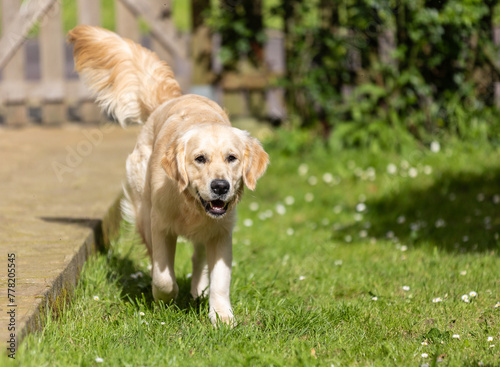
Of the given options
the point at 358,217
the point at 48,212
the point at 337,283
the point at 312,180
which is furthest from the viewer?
the point at 312,180

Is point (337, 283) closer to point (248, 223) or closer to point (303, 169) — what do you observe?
point (248, 223)

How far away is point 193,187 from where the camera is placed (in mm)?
3424

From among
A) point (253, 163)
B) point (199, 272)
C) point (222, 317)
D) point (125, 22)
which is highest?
point (253, 163)

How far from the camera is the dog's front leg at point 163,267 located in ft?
11.8

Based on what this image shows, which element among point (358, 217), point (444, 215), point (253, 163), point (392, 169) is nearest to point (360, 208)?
point (358, 217)

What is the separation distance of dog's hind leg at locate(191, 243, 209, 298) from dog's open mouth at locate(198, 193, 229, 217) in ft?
2.09

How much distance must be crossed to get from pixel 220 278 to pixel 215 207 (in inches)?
14.8

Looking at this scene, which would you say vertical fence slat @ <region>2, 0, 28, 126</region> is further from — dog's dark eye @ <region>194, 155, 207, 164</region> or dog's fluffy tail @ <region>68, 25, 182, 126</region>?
dog's dark eye @ <region>194, 155, 207, 164</region>

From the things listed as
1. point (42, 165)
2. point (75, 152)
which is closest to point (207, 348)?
point (42, 165)

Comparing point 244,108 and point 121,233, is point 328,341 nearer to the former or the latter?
point 121,233

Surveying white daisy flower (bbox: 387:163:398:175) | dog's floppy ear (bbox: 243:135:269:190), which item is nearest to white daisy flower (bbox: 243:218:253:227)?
white daisy flower (bbox: 387:163:398:175)

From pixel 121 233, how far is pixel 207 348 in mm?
2359

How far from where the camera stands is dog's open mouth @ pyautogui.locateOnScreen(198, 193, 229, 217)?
3379 millimetres

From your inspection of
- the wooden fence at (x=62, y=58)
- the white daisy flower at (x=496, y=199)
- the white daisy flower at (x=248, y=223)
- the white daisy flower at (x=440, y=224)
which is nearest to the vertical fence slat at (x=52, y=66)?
the wooden fence at (x=62, y=58)
